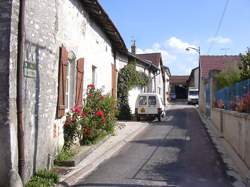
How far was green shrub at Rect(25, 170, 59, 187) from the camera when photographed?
7.63 meters

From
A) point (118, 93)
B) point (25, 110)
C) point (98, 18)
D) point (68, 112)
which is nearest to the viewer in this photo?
point (25, 110)

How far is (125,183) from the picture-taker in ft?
26.8

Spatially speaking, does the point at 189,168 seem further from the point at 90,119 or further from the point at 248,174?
the point at 90,119

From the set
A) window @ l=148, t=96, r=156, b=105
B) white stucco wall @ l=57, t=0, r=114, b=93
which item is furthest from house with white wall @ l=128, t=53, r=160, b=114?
white stucco wall @ l=57, t=0, r=114, b=93

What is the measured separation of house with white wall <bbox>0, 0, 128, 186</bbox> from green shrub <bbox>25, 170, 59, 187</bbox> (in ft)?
0.43

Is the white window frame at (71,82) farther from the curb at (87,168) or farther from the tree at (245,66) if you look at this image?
the tree at (245,66)

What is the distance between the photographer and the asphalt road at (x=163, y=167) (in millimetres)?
8359

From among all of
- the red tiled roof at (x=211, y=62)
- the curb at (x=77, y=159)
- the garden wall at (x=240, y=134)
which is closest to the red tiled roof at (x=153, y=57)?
the red tiled roof at (x=211, y=62)

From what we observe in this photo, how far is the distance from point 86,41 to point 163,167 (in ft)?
18.9

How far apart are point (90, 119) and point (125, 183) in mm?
4712

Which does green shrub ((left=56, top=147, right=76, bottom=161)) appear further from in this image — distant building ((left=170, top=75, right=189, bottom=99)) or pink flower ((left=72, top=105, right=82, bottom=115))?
distant building ((left=170, top=75, right=189, bottom=99))

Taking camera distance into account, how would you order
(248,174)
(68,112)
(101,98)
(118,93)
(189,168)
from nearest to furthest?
(248,174) < (189,168) < (68,112) < (101,98) < (118,93)

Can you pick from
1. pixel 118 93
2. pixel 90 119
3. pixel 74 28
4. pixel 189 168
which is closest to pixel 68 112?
pixel 90 119

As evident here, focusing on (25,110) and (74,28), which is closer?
(25,110)
